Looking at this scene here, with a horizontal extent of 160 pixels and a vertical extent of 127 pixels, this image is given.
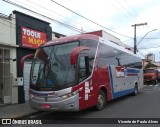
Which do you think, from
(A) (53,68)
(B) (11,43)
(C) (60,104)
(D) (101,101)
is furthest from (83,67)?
(B) (11,43)

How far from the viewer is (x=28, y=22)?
16781 mm

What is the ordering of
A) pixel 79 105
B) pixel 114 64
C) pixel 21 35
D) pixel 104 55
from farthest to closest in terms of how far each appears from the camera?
pixel 21 35, pixel 114 64, pixel 104 55, pixel 79 105

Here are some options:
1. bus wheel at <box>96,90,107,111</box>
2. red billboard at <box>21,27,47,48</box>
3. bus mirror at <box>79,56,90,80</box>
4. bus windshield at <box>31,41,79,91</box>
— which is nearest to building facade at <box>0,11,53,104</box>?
red billboard at <box>21,27,47,48</box>

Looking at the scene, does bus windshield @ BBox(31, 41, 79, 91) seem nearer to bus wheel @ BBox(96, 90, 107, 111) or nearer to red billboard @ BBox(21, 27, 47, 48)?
bus wheel @ BBox(96, 90, 107, 111)

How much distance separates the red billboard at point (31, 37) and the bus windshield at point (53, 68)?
4.77 metres

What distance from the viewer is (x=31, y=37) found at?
16969 millimetres

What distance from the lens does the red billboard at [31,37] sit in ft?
53.6

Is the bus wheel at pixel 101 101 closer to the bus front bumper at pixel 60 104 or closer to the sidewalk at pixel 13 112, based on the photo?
the bus front bumper at pixel 60 104

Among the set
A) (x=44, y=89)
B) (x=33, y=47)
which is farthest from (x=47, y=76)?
(x=33, y=47)

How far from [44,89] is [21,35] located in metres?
6.37

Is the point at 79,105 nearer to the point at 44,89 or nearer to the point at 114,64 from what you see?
the point at 44,89

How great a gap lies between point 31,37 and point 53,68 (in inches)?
263

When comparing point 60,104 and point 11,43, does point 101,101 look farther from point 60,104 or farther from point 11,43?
point 11,43

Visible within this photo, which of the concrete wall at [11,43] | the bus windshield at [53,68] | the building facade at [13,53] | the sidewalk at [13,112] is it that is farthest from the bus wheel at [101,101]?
the concrete wall at [11,43]
